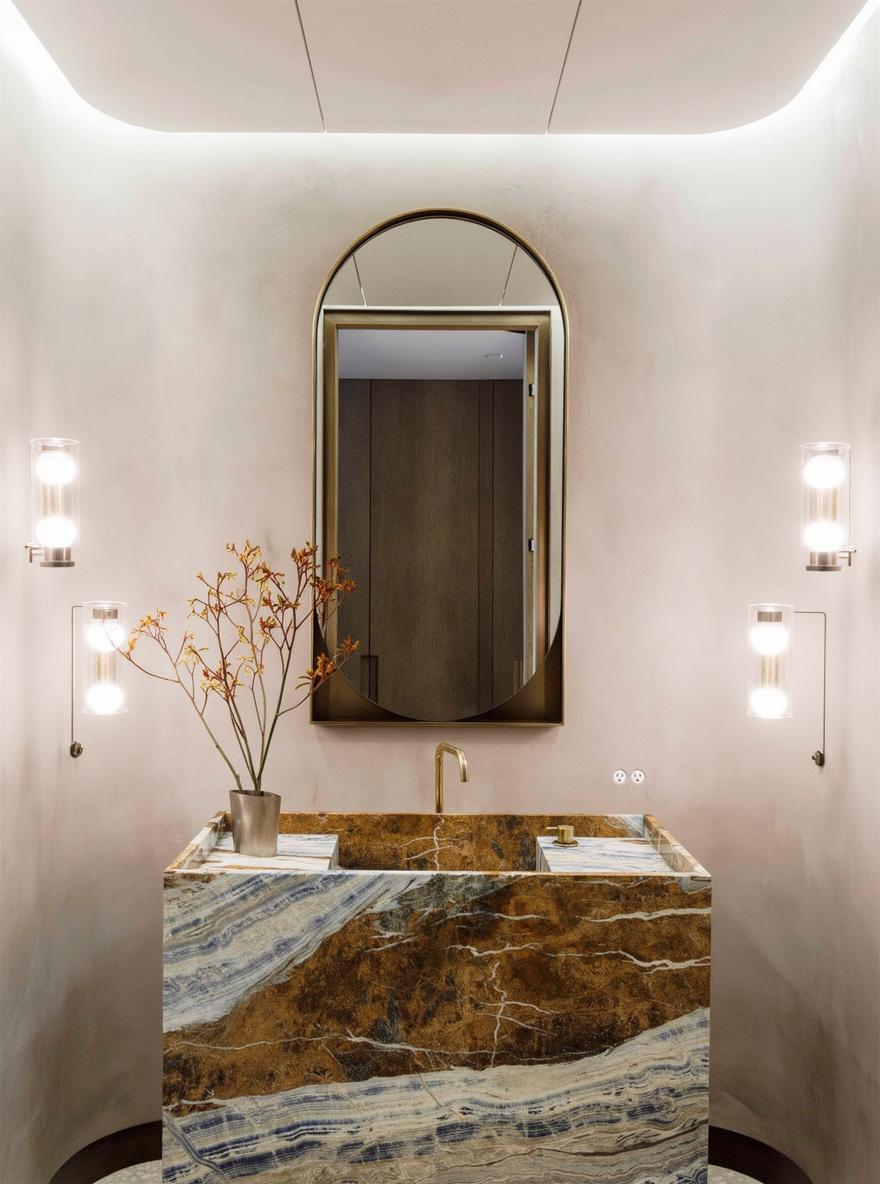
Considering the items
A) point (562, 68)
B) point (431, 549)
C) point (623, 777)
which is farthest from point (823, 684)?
point (562, 68)

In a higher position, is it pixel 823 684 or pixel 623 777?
pixel 823 684

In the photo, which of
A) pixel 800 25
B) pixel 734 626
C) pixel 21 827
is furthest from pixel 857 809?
pixel 21 827

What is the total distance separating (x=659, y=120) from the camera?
2.29 meters

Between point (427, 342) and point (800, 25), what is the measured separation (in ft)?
3.34

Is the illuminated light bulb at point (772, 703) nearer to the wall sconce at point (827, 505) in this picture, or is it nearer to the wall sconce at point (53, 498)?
the wall sconce at point (827, 505)

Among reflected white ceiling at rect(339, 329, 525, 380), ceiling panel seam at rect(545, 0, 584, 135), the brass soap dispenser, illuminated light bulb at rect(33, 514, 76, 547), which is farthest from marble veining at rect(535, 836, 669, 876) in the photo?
ceiling panel seam at rect(545, 0, 584, 135)

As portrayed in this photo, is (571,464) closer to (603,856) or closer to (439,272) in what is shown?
(439,272)

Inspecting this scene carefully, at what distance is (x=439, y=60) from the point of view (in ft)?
6.77

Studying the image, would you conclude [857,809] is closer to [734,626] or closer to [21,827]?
[734,626]

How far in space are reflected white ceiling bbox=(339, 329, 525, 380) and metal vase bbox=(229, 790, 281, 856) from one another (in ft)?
3.44

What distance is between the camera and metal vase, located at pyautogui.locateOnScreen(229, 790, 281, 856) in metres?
1.91

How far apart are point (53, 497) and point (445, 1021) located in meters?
1.34

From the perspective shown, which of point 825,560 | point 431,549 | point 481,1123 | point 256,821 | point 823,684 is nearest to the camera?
point 481,1123

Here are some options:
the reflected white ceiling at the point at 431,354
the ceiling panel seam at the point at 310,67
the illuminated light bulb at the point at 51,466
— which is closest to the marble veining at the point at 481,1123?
the illuminated light bulb at the point at 51,466
